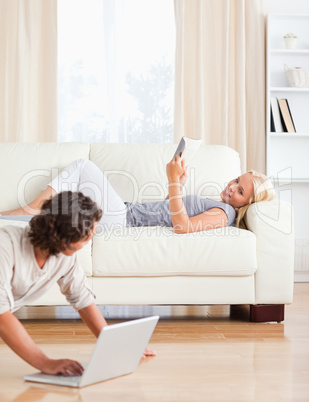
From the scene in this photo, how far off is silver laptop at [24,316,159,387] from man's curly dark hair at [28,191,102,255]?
0.27 meters

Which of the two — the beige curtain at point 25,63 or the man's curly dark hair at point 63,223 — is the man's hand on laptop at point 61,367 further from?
the beige curtain at point 25,63

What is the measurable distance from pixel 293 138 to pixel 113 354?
3.24 m

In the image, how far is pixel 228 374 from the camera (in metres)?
2.00

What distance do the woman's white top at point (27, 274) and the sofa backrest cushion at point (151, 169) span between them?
4.99 feet

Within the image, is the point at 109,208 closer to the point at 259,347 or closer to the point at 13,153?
the point at 13,153

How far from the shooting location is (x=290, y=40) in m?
4.45

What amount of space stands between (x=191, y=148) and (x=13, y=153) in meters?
1.15

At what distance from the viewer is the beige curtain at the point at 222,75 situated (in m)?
4.42

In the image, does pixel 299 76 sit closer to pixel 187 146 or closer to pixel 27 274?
pixel 187 146

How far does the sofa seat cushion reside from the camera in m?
2.73

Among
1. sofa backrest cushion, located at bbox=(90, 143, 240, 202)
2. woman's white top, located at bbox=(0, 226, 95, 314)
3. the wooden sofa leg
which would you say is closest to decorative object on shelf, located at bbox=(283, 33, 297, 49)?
sofa backrest cushion, located at bbox=(90, 143, 240, 202)

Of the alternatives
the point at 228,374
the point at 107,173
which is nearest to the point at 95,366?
the point at 228,374

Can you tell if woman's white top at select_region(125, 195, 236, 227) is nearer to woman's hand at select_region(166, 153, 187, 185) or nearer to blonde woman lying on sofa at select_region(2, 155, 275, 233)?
blonde woman lying on sofa at select_region(2, 155, 275, 233)

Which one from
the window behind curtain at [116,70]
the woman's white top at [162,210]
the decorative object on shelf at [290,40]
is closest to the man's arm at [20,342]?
the woman's white top at [162,210]
